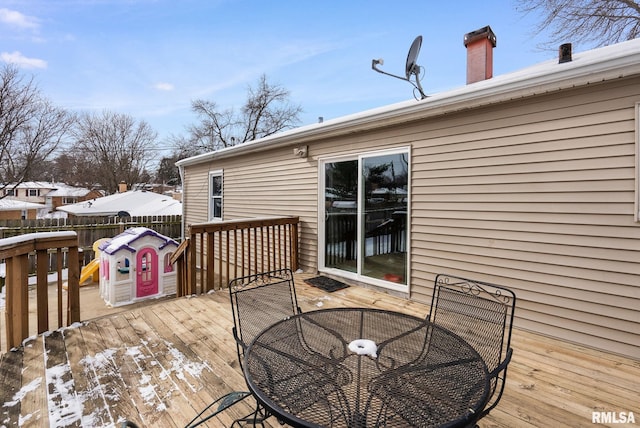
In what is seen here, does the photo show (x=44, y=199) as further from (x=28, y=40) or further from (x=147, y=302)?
(x=147, y=302)

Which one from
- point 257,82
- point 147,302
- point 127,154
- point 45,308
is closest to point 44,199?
point 127,154

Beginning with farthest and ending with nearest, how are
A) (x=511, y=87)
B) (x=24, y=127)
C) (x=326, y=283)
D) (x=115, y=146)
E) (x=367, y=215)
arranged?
(x=115, y=146) < (x=24, y=127) < (x=326, y=283) < (x=367, y=215) < (x=511, y=87)

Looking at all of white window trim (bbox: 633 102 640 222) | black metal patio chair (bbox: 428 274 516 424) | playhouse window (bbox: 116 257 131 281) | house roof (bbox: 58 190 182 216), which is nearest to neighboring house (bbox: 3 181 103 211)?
house roof (bbox: 58 190 182 216)

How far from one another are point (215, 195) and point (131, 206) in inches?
293

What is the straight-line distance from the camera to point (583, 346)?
2652 mm

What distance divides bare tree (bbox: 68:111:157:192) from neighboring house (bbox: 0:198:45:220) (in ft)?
14.1

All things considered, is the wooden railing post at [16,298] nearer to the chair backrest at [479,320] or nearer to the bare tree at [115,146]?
the chair backrest at [479,320]

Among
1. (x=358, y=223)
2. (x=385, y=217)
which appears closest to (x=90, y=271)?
(x=358, y=223)

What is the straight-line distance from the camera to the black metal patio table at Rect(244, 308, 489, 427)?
1.15m

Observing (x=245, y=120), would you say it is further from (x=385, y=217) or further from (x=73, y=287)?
(x=73, y=287)

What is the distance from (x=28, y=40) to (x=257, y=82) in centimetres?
1218

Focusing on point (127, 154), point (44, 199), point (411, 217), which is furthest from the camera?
point (44, 199)

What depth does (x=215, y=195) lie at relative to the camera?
757 centimetres

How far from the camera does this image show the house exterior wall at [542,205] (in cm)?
248
